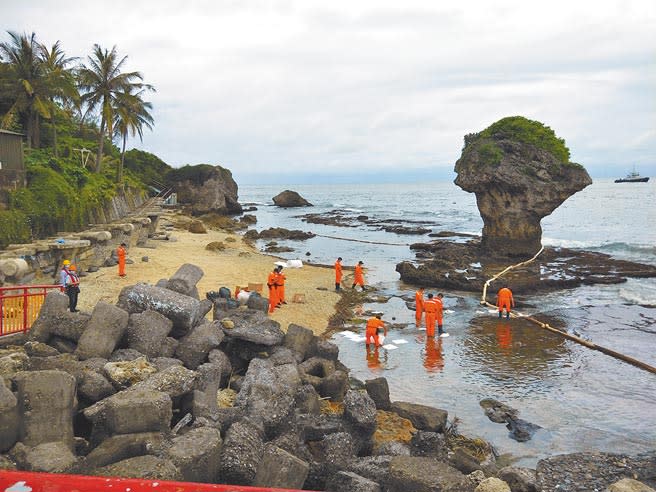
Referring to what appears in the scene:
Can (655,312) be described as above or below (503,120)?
below

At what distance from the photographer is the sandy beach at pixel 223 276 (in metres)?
19.2

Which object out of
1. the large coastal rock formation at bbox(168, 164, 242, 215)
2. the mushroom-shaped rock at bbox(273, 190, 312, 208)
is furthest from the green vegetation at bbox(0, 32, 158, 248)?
the mushroom-shaped rock at bbox(273, 190, 312, 208)

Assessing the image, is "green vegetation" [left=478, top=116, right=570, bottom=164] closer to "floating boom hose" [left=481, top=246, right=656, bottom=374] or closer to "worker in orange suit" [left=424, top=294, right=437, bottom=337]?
"floating boom hose" [left=481, top=246, right=656, bottom=374]

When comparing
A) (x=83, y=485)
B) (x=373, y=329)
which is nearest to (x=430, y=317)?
(x=373, y=329)

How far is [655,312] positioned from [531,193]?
47.4 ft

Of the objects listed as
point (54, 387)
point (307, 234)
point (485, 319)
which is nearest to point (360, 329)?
point (485, 319)

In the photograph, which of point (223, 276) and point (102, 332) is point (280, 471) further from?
point (223, 276)

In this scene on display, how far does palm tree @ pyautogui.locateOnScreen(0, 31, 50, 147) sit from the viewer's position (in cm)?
3097

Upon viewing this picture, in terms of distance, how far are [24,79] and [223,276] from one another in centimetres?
1799

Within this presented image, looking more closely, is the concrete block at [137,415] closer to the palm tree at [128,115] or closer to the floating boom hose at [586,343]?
the floating boom hose at [586,343]

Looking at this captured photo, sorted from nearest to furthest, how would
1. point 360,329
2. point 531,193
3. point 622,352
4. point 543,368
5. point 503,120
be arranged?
point 543,368, point 622,352, point 360,329, point 531,193, point 503,120

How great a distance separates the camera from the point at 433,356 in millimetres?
16328

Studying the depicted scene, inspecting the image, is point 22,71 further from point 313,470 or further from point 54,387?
point 313,470

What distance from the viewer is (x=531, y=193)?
117 ft
